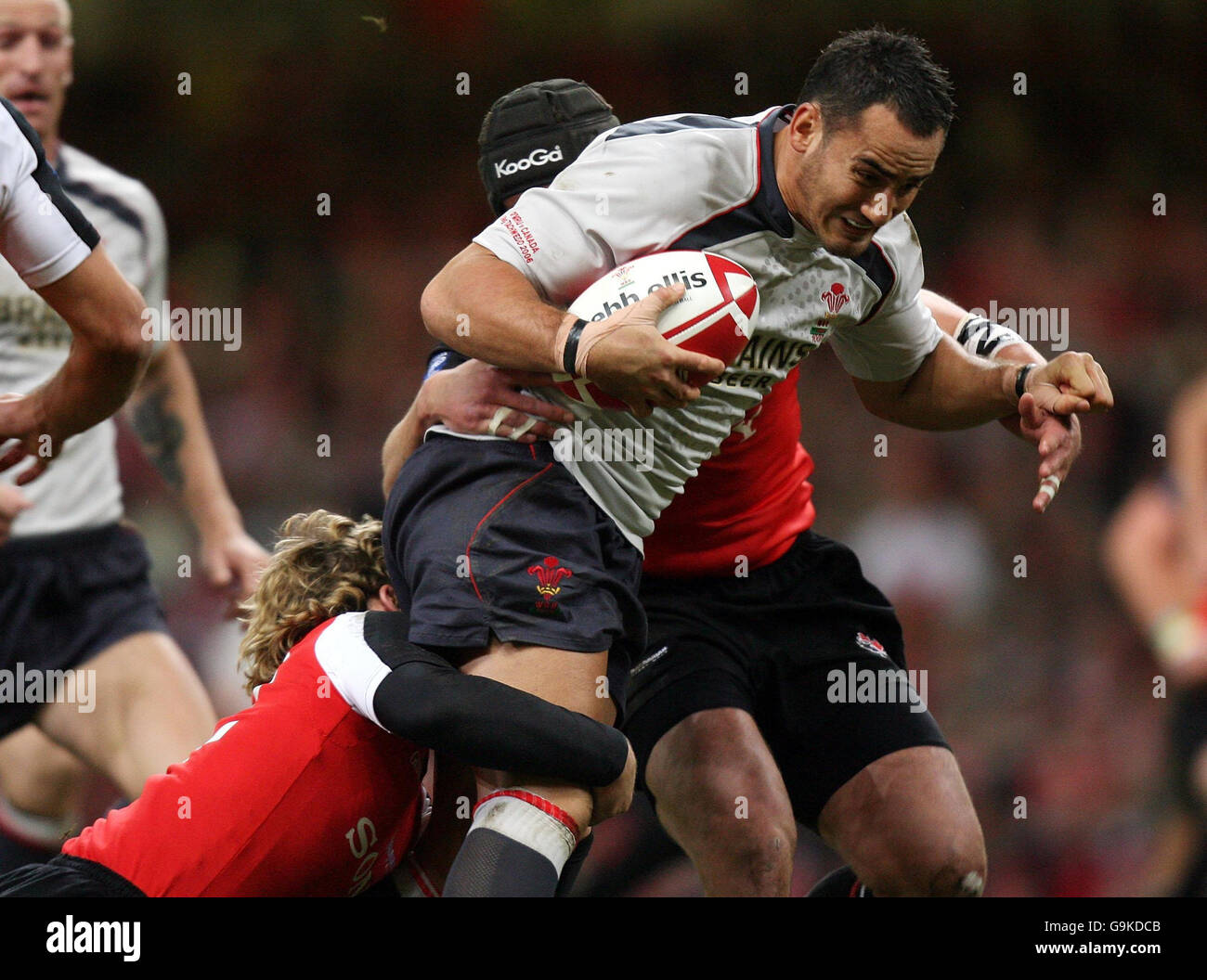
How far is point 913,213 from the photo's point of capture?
575 centimetres

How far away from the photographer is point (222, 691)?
506 centimetres

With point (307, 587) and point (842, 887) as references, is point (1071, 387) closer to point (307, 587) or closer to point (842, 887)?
point (842, 887)

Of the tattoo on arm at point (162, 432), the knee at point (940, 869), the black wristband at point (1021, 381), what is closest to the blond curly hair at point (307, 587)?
the knee at point (940, 869)

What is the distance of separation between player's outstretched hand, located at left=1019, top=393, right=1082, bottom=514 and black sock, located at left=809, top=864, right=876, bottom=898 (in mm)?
865

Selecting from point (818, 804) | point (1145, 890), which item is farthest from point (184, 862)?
point (1145, 890)

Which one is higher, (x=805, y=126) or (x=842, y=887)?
(x=805, y=126)

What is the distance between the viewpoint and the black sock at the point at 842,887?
283cm

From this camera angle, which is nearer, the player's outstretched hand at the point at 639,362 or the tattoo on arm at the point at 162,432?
the player's outstretched hand at the point at 639,362

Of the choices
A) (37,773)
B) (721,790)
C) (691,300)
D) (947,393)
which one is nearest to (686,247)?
(691,300)

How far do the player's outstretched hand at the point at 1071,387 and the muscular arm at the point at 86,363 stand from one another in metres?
1.52

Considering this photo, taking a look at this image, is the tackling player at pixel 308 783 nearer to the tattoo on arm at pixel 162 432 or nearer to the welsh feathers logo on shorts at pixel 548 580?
the welsh feathers logo on shorts at pixel 548 580

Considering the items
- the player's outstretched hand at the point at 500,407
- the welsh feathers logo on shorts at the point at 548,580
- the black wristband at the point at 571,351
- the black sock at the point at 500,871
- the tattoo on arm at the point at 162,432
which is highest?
the black wristband at the point at 571,351

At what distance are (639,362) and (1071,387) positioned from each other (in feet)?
2.87

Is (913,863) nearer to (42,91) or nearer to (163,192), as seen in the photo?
(42,91)
